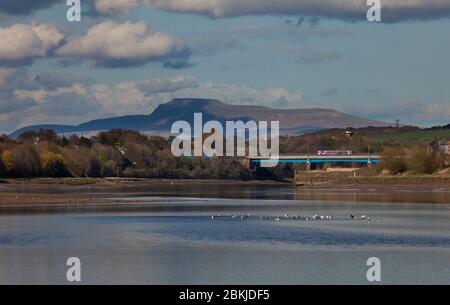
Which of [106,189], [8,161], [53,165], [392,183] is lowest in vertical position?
[106,189]

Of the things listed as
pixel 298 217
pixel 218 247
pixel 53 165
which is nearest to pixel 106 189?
pixel 53 165

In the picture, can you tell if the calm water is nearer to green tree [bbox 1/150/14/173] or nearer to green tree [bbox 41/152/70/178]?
green tree [bbox 1/150/14/173]

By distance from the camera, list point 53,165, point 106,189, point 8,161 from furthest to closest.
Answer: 1. point 53,165
2. point 8,161
3. point 106,189

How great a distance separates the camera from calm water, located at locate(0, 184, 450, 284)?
38500 millimetres

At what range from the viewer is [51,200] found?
86875 millimetres

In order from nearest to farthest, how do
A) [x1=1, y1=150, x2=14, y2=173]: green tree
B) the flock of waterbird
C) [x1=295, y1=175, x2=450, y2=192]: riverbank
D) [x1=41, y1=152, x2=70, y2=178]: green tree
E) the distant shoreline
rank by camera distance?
the flock of waterbird
the distant shoreline
[x1=295, y1=175, x2=450, y2=192]: riverbank
[x1=1, y1=150, x2=14, y2=173]: green tree
[x1=41, y1=152, x2=70, y2=178]: green tree

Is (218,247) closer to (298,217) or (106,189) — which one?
(298,217)

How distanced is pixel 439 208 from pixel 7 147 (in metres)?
110

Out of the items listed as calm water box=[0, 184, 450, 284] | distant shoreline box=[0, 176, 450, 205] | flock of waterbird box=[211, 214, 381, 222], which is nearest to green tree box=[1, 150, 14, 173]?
distant shoreline box=[0, 176, 450, 205]

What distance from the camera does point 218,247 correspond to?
158ft

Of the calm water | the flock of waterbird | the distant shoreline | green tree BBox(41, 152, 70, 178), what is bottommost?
the calm water

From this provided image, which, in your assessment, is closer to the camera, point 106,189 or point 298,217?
point 298,217

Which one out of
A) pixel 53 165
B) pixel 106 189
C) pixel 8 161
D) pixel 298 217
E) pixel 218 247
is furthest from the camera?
pixel 53 165
